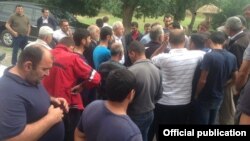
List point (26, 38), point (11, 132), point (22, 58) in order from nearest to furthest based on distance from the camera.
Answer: point (11, 132), point (22, 58), point (26, 38)

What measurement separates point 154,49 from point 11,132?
13.1 ft

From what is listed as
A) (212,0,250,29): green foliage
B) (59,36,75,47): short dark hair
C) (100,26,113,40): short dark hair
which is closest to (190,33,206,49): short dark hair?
(100,26,113,40): short dark hair

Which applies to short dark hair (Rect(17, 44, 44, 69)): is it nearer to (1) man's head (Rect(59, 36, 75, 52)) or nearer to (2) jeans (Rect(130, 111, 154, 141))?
(1) man's head (Rect(59, 36, 75, 52))

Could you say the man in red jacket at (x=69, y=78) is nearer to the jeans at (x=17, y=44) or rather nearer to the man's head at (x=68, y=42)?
the man's head at (x=68, y=42)

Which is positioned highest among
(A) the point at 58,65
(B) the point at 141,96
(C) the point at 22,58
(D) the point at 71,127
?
(C) the point at 22,58

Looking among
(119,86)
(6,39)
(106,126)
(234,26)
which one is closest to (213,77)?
(234,26)

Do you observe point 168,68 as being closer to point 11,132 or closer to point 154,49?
point 154,49

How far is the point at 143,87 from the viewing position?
4742 millimetres

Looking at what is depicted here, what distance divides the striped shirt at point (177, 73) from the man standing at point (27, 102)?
2239 mm

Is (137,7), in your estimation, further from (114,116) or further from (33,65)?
(114,116)

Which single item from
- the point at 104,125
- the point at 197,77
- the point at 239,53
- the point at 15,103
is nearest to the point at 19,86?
the point at 15,103

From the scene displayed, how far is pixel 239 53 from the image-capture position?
6.24 m

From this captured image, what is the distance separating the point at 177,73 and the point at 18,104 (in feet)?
9.11

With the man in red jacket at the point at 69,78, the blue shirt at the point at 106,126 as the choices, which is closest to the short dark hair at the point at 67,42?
the man in red jacket at the point at 69,78
